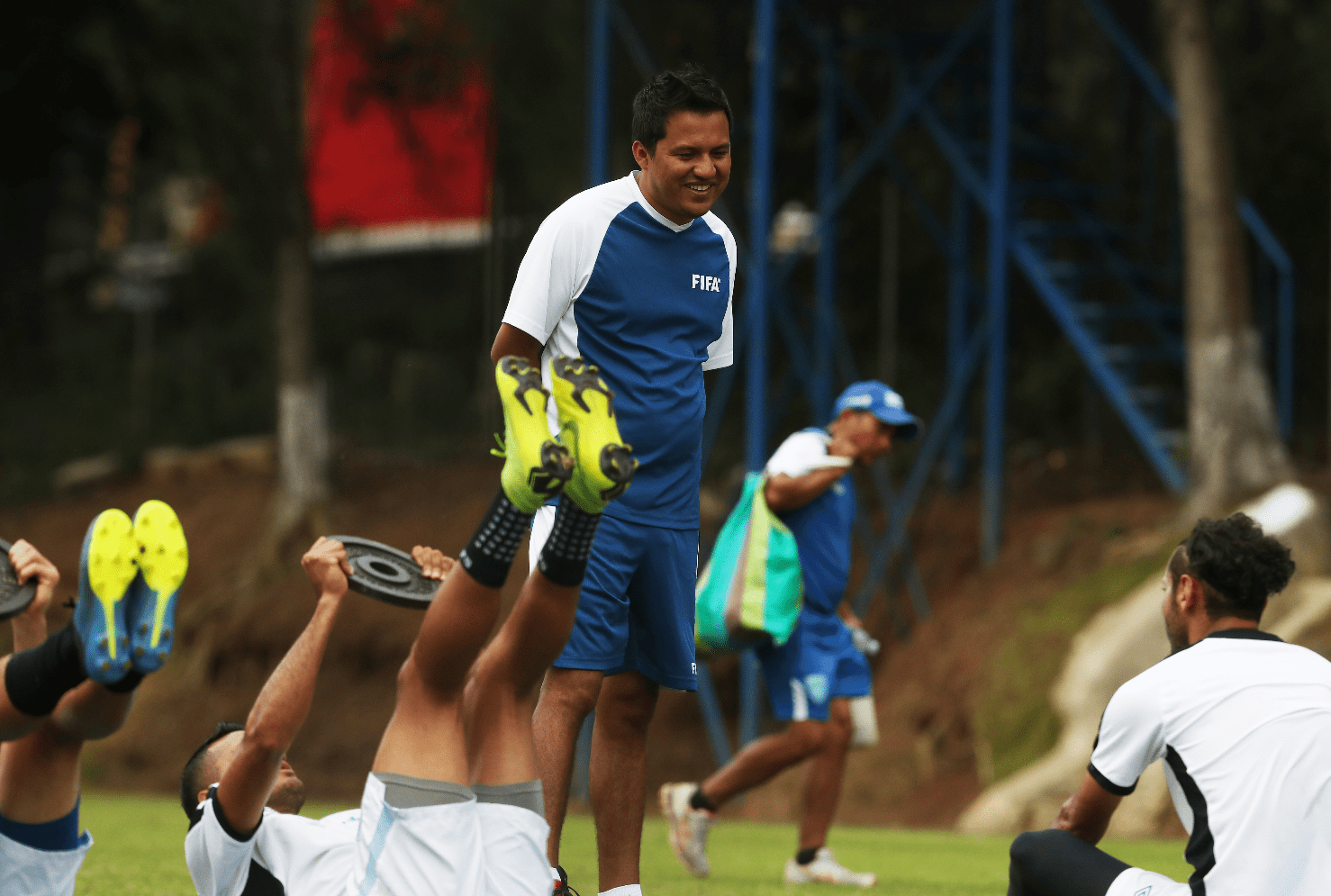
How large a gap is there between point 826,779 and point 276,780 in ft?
11.8

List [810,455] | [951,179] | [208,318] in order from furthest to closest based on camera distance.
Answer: [208,318] → [951,179] → [810,455]

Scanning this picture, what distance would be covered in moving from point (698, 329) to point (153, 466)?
62.6ft

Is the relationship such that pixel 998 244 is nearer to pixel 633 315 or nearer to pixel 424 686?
pixel 633 315

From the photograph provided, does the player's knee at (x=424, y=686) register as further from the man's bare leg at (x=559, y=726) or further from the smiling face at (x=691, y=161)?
the smiling face at (x=691, y=161)

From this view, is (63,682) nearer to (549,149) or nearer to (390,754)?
(390,754)

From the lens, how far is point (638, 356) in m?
4.33

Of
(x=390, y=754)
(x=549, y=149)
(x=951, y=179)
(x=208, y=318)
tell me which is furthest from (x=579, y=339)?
(x=208, y=318)

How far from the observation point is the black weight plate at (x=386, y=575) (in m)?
3.68

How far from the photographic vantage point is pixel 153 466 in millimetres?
22328

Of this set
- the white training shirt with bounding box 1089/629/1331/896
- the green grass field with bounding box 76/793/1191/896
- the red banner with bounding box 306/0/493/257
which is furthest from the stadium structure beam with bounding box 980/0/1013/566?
the white training shirt with bounding box 1089/629/1331/896

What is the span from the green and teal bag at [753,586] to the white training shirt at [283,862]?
3038 mm

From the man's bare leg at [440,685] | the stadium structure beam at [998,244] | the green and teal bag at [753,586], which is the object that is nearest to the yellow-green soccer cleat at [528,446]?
the man's bare leg at [440,685]

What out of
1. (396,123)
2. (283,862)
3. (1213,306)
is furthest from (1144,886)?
(396,123)

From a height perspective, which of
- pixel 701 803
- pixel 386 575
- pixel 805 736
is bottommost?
pixel 701 803
